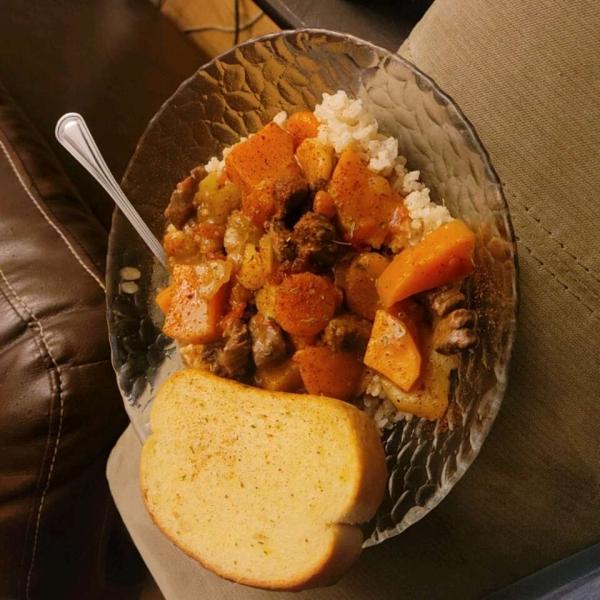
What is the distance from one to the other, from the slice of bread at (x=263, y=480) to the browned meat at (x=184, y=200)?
0.30m

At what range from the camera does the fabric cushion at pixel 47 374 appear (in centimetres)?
151

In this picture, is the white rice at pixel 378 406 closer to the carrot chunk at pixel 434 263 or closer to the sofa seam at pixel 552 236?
the carrot chunk at pixel 434 263

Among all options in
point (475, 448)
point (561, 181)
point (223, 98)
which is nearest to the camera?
point (475, 448)

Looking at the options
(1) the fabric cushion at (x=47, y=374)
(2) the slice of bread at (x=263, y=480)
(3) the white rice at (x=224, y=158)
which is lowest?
(1) the fabric cushion at (x=47, y=374)

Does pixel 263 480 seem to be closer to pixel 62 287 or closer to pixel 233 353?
pixel 233 353

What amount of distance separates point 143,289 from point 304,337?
16.5 inches

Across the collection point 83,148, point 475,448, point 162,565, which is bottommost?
point 162,565

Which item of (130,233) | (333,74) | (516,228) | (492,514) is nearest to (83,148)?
(130,233)

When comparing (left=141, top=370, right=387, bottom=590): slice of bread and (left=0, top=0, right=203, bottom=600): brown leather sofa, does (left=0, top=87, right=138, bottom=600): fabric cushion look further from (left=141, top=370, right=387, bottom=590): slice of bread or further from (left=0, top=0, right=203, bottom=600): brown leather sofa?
(left=141, top=370, right=387, bottom=590): slice of bread

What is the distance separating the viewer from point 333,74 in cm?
112

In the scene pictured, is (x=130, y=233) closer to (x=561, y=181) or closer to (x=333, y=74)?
(x=333, y=74)

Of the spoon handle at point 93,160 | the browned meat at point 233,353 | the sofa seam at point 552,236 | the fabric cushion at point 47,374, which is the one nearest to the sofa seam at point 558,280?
the sofa seam at point 552,236

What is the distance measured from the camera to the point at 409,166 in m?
1.08

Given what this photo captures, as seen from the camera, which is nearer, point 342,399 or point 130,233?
point 342,399
